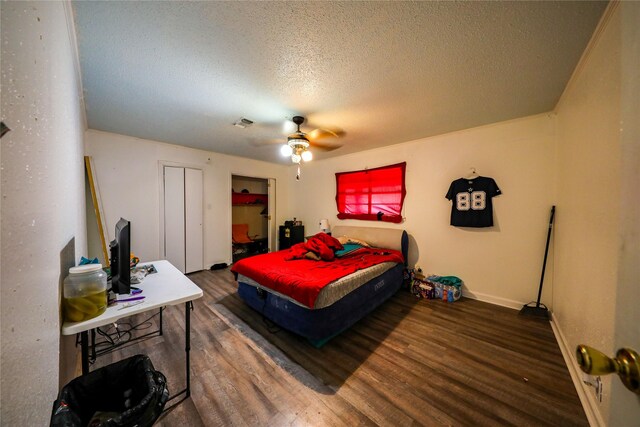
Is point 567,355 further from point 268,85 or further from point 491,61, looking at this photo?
point 268,85

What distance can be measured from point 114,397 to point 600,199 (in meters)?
3.25

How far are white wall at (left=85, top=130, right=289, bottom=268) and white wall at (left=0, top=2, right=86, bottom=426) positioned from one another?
3154mm

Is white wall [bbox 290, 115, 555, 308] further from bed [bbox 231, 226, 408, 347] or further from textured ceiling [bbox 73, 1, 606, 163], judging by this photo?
bed [bbox 231, 226, 408, 347]

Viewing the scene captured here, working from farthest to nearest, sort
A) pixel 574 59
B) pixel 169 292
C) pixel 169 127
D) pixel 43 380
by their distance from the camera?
pixel 169 127, pixel 574 59, pixel 169 292, pixel 43 380

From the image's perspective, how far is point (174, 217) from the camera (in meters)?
4.01

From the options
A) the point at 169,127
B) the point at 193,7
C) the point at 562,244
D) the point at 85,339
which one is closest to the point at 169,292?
the point at 85,339

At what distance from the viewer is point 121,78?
6.26ft

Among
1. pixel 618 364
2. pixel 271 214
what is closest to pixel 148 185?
pixel 271 214

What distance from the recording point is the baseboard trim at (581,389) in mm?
1321

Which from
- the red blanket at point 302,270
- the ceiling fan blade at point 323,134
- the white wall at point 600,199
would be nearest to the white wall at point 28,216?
the white wall at point 600,199

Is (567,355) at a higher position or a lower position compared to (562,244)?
lower

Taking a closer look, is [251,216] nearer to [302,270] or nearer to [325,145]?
[325,145]

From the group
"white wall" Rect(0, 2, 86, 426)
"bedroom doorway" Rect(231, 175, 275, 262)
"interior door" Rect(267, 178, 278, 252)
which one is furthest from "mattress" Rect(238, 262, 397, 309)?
"bedroom doorway" Rect(231, 175, 275, 262)

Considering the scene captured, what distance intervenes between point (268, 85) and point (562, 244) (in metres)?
3.37
